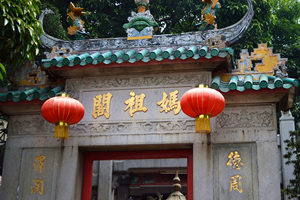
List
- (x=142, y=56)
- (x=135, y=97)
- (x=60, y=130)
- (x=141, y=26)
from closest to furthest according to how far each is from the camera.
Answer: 1. (x=60, y=130)
2. (x=142, y=56)
3. (x=135, y=97)
4. (x=141, y=26)

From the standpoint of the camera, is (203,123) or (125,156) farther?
(125,156)

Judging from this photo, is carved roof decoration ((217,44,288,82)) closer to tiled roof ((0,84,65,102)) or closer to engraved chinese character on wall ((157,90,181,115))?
engraved chinese character on wall ((157,90,181,115))

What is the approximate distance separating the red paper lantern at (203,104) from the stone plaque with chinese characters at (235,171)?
93 cm

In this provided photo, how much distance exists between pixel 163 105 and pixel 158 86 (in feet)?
1.34

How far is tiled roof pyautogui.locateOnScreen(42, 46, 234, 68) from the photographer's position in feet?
24.5

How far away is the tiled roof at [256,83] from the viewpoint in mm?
7113

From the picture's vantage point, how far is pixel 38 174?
26.0 ft

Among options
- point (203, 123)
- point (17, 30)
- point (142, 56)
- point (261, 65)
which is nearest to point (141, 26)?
point (142, 56)

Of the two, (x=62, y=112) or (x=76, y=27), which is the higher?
(x=76, y=27)

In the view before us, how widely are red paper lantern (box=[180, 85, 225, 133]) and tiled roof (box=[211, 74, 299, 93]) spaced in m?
0.72

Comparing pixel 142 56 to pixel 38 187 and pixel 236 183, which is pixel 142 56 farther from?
pixel 38 187

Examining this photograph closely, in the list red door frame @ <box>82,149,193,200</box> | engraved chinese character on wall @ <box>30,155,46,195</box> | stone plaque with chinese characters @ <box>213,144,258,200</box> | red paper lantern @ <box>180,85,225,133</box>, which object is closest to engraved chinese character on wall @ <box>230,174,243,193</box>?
stone plaque with chinese characters @ <box>213,144,258,200</box>

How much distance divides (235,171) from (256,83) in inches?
61.4

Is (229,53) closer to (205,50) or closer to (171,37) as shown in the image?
(205,50)
